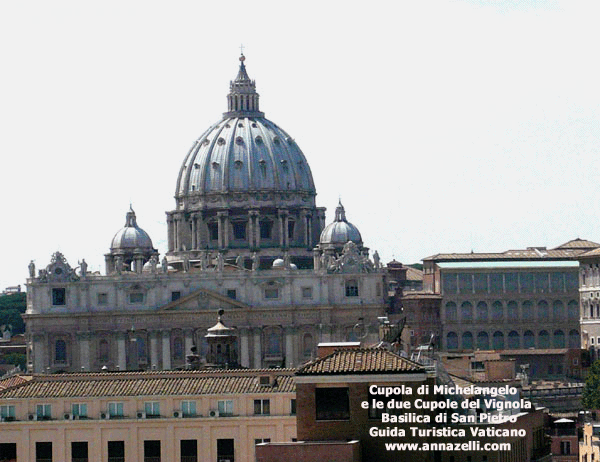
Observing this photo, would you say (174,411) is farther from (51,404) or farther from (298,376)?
(298,376)

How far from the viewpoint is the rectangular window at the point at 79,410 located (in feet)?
250

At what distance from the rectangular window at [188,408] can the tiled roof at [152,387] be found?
0.38 meters

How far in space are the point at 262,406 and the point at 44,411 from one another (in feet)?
21.1

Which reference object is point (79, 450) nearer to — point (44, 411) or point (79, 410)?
point (79, 410)

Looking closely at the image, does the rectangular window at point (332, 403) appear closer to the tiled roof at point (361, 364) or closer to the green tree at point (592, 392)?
the tiled roof at point (361, 364)

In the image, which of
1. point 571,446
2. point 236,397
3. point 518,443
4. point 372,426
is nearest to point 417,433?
point 372,426

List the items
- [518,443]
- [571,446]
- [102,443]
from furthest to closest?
[571,446], [102,443], [518,443]

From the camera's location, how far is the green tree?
14812cm

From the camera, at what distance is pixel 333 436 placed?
6306 cm

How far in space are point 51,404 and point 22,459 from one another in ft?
6.46

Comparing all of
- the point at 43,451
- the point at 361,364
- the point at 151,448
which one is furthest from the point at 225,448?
the point at 361,364

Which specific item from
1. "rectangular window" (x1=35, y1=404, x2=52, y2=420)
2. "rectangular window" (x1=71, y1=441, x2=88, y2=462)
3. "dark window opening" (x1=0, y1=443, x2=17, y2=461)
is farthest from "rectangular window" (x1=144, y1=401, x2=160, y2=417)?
"dark window opening" (x1=0, y1=443, x2=17, y2=461)

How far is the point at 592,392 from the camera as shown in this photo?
512 ft

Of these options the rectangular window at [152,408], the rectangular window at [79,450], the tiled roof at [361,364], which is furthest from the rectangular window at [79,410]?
the tiled roof at [361,364]
